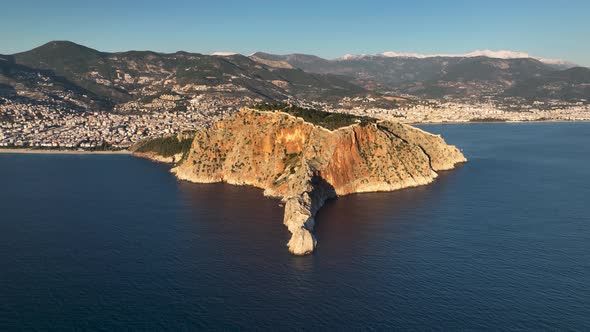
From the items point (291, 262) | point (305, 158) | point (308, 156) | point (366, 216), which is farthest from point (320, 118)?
point (291, 262)

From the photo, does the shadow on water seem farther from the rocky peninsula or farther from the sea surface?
the rocky peninsula

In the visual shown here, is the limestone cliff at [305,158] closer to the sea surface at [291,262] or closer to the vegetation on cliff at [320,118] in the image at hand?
the vegetation on cliff at [320,118]

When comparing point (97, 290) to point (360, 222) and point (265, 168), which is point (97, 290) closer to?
point (360, 222)

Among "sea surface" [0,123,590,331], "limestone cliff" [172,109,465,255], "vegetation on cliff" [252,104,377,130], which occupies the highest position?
"vegetation on cliff" [252,104,377,130]

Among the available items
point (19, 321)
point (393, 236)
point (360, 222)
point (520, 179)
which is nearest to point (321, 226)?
point (360, 222)

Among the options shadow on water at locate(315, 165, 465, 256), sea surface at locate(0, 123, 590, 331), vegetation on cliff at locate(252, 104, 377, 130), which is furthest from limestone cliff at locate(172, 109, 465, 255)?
sea surface at locate(0, 123, 590, 331)

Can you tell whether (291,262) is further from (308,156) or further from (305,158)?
(308,156)

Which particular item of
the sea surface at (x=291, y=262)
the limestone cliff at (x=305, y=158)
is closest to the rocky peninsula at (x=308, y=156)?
the limestone cliff at (x=305, y=158)
